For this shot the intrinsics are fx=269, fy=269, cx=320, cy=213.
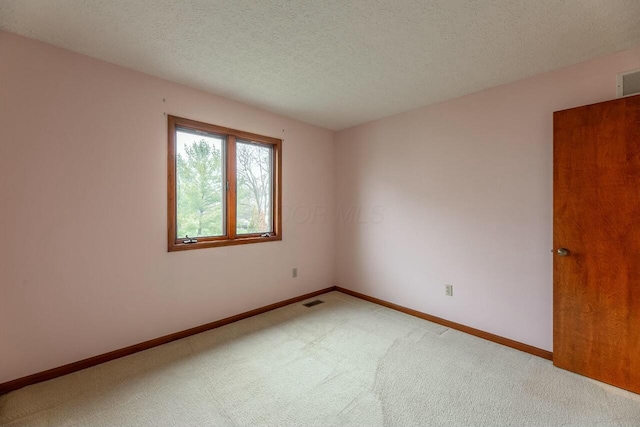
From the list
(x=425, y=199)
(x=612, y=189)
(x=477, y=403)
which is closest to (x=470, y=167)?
(x=425, y=199)

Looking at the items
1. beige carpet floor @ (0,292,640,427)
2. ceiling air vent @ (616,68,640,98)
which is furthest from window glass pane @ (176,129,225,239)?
ceiling air vent @ (616,68,640,98)

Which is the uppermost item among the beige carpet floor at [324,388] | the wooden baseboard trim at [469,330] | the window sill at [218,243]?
the window sill at [218,243]

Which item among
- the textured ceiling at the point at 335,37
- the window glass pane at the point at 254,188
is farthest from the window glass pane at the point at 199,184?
the textured ceiling at the point at 335,37

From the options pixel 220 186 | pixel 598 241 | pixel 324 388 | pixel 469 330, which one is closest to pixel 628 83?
pixel 598 241

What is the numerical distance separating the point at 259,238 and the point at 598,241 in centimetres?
308

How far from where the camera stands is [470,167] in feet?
9.14

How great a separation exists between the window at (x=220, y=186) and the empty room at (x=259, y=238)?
24 mm

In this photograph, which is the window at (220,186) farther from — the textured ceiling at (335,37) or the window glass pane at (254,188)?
the textured ceiling at (335,37)

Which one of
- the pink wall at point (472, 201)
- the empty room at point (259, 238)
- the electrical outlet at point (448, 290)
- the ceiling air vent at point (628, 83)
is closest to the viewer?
the empty room at point (259, 238)

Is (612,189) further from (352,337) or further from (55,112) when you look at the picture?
(55,112)

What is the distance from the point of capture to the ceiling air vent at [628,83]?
198 centimetres

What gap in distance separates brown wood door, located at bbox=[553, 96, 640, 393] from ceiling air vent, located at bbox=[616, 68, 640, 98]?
0.24 meters

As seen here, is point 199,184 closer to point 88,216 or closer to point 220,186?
point 220,186

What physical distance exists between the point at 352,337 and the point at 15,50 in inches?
137
